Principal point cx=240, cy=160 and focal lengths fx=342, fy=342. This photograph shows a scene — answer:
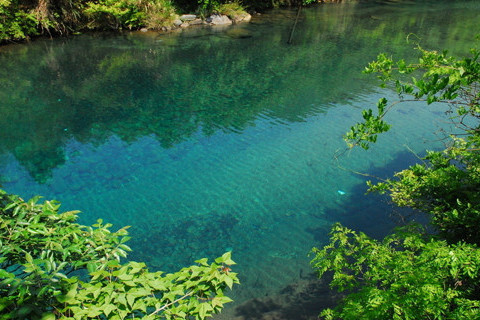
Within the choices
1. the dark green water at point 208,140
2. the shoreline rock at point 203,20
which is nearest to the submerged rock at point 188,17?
the shoreline rock at point 203,20

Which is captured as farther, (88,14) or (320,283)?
(88,14)

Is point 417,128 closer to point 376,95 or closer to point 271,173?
point 376,95

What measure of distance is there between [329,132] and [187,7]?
19.8m

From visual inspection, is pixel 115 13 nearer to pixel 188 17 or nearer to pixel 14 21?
pixel 188 17

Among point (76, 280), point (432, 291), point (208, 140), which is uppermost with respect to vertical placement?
point (76, 280)

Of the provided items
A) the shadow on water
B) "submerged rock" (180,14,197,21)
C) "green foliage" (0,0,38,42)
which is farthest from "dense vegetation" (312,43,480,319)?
"submerged rock" (180,14,197,21)

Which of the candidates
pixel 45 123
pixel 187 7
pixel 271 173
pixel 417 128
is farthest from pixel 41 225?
pixel 187 7

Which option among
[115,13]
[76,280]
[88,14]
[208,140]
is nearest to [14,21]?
[88,14]

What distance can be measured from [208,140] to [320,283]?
6.47 m

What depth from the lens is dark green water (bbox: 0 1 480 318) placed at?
786cm

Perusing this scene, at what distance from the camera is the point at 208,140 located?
38.0 ft

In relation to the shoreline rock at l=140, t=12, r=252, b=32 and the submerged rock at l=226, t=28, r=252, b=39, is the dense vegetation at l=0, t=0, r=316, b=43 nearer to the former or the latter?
the shoreline rock at l=140, t=12, r=252, b=32

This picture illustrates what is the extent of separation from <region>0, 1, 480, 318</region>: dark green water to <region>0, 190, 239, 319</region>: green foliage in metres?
3.70

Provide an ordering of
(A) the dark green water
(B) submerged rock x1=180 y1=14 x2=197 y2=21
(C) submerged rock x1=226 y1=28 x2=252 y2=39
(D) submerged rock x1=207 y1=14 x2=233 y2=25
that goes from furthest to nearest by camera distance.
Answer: (D) submerged rock x1=207 y1=14 x2=233 y2=25
(B) submerged rock x1=180 y1=14 x2=197 y2=21
(C) submerged rock x1=226 y1=28 x2=252 y2=39
(A) the dark green water
